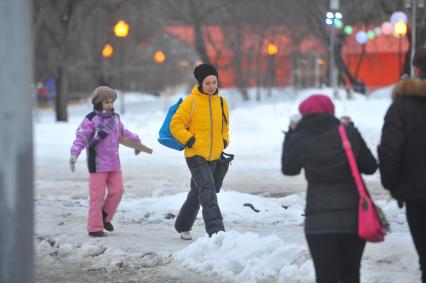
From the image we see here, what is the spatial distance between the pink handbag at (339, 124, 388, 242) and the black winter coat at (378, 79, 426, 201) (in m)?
0.39

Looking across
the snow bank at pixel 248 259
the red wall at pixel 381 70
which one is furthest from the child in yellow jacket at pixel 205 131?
the red wall at pixel 381 70

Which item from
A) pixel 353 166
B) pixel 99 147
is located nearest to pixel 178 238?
pixel 99 147

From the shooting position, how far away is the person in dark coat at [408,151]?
5488 millimetres

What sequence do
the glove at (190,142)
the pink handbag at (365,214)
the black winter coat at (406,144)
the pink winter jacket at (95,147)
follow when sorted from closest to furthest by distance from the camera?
the pink handbag at (365,214) → the black winter coat at (406,144) → the glove at (190,142) → the pink winter jacket at (95,147)

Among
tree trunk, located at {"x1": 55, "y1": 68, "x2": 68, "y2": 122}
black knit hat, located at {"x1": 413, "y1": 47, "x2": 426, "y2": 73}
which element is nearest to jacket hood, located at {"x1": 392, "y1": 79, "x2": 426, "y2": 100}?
black knit hat, located at {"x1": 413, "y1": 47, "x2": 426, "y2": 73}

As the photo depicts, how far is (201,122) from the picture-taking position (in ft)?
27.9

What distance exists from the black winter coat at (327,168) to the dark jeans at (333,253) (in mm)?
56

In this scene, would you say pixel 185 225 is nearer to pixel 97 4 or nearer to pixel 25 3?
pixel 25 3

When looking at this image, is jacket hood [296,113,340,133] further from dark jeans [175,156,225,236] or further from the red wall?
the red wall

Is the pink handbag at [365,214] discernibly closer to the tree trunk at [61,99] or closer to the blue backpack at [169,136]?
the blue backpack at [169,136]

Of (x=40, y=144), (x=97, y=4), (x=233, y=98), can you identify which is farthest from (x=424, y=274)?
(x=233, y=98)

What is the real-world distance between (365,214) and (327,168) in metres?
0.34

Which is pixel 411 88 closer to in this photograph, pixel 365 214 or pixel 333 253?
pixel 365 214

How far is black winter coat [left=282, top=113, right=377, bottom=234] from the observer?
5160mm
